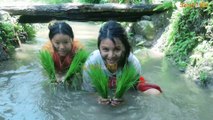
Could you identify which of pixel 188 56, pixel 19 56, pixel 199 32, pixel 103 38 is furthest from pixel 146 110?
pixel 19 56

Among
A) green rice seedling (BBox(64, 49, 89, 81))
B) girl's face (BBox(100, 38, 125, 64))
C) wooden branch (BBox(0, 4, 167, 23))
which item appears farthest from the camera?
wooden branch (BBox(0, 4, 167, 23))

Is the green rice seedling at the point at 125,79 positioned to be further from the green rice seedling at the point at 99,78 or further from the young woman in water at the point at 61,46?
the young woman in water at the point at 61,46

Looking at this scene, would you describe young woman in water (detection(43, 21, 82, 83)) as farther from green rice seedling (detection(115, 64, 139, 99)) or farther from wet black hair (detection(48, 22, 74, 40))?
green rice seedling (detection(115, 64, 139, 99))

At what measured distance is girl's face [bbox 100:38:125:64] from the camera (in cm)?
342

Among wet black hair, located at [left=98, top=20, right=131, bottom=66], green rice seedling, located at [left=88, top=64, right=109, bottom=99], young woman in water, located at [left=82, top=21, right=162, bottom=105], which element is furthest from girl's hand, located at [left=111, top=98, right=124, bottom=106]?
wet black hair, located at [left=98, top=20, right=131, bottom=66]

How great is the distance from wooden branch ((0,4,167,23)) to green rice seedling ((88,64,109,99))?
171 inches

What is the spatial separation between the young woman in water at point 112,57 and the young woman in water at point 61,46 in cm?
63

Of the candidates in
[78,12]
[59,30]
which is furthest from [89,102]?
[78,12]

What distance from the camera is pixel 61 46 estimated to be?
4332 millimetres

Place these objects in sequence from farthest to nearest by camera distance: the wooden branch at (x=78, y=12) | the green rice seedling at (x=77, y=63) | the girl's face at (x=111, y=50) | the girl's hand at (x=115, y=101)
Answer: the wooden branch at (x=78, y=12)
the green rice seedling at (x=77, y=63)
the girl's hand at (x=115, y=101)
the girl's face at (x=111, y=50)

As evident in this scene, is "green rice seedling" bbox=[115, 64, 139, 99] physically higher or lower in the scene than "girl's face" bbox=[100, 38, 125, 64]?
lower

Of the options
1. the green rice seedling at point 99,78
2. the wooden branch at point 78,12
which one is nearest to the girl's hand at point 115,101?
the green rice seedling at point 99,78

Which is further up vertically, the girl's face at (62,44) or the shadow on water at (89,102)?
the girl's face at (62,44)

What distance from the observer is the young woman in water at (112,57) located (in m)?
3.45
